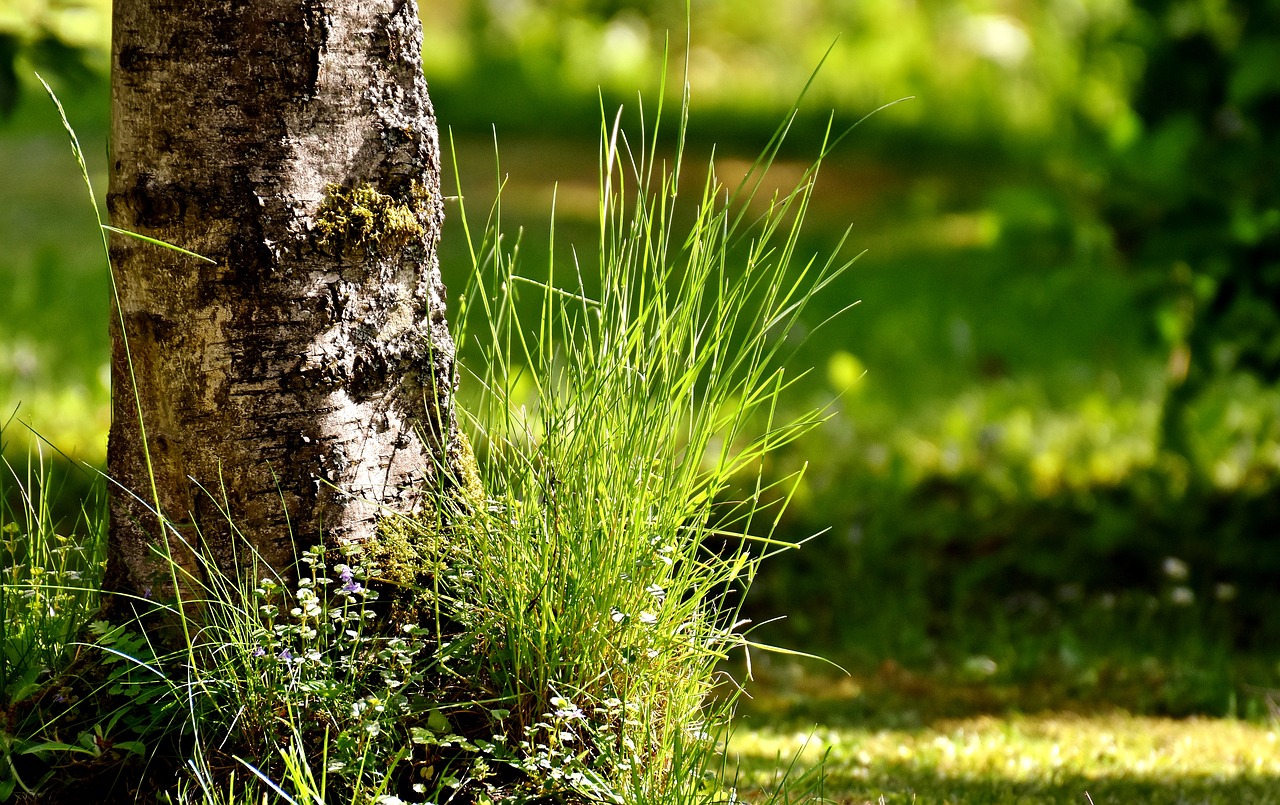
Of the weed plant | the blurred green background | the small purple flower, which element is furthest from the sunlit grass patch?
A: the small purple flower

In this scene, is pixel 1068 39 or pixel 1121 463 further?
pixel 1068 39

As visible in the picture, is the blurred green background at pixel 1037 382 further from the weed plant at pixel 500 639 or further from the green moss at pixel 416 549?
the green moss at pixel 416 549

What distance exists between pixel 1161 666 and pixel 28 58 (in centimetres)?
332

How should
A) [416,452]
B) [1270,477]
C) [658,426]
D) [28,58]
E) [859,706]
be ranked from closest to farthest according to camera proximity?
[658,426]
[416,452]
[859,706]
[28,58]
[1270,477]

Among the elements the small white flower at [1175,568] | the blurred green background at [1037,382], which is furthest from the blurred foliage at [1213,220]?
the small white flower at [1175,568]

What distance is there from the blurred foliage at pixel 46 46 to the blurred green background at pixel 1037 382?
11 mm

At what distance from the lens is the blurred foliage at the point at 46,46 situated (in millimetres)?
3328

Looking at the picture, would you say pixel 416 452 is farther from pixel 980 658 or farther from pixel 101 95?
pixel 101 95

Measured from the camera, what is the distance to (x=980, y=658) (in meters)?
3.58

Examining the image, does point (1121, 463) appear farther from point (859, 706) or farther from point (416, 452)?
point (416, 452)

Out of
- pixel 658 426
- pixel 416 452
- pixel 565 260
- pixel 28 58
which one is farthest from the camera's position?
pixel 565 260

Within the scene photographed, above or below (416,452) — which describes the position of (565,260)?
below

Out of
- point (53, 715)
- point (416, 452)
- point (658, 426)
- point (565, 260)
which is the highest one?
point (658, 426)

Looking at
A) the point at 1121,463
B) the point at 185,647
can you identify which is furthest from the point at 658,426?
the point at 1121,463
